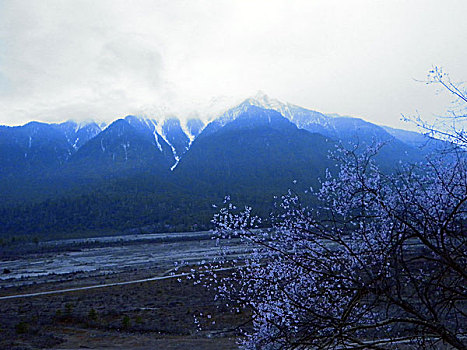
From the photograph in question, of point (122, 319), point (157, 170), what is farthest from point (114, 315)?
point (157, 170)

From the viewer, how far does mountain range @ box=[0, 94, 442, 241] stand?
89.1 m

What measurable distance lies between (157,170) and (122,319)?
390ft

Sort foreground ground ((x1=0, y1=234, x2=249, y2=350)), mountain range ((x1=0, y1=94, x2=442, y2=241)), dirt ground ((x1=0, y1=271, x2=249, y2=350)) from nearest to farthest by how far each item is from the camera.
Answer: dirt ground ((x1=0, y1=271, x2=249, y2=350)) < foreground ground ((x1=0, y1=234, x2=249, y2=350)) < mountain range ((x1=0, y1=94, x2=442, y2=241))

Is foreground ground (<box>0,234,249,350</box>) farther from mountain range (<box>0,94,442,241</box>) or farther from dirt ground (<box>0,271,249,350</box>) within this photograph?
mountain range (<box>0,94,442,241</box>)

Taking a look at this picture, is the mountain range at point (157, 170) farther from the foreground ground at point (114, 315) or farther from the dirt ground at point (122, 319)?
the dirt ground at point (122, 319)

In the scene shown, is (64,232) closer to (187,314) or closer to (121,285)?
(121,285)

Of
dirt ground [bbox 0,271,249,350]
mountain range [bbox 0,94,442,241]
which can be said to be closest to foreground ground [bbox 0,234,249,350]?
dirt ground [bbox 0,271,249,350]

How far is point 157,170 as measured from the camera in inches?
5340

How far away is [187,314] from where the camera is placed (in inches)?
Answer: 767

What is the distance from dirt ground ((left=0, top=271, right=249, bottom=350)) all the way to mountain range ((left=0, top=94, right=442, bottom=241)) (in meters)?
32.1

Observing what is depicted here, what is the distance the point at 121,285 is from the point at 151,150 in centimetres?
13426

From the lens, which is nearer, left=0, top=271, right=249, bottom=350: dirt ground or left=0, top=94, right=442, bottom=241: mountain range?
left=0, top=271, right=249, bottom=350: dirt ground

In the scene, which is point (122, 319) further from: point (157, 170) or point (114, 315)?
point (157, 170)

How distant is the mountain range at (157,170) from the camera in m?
89.1
